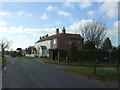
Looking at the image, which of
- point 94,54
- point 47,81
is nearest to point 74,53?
point 94,54

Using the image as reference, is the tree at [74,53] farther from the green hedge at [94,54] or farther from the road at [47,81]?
the road at [47,81]

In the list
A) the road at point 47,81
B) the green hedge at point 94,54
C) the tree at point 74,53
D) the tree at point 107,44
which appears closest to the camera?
the road at point 47,81

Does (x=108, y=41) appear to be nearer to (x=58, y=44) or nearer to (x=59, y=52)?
(x=58, y=44)

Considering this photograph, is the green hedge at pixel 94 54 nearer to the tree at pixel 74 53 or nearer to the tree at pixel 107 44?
the tree at pixel 74 53

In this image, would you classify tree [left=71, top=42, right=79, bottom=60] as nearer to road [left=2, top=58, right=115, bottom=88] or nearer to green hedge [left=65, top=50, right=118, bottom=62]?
green hedge [left=65, top=50, right=118, bottom=62]

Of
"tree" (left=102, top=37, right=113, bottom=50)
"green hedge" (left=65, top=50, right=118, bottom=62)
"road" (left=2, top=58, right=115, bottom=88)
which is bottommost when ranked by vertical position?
"road" (left=2, top=58, right=115, bottom=88)

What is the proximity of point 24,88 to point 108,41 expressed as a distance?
6228 centimetres

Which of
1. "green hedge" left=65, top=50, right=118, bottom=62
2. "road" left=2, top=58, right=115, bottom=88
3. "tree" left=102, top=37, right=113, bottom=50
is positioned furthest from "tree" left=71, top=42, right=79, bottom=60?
"tree" left=102, top=37, right=113, bottom=50

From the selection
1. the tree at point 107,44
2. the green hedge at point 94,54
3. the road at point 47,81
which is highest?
the tree at point 107,44

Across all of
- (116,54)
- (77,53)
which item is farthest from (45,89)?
(116,54)

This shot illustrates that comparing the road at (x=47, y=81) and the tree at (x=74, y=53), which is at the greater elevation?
the tree at (x=74, y=53)

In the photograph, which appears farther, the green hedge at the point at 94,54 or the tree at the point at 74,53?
the green hedge at the point at 94,54

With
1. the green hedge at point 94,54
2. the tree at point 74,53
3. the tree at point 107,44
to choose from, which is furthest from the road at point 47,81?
the tree at point 107,44

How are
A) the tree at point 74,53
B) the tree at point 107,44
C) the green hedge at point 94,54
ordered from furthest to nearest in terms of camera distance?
Answer: the tree at point 107,44
the green hedge at point 94,54
the tree at point 74,53
